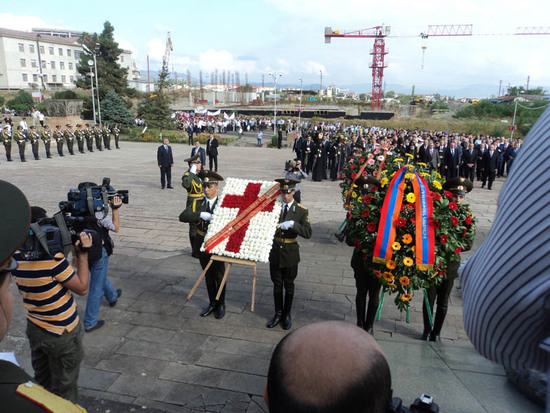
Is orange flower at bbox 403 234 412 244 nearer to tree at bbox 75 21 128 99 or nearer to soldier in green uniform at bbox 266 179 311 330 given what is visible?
soldier in green uniform at bbox 266 179 311 330

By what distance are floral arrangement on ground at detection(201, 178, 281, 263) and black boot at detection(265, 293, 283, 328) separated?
673 millimetres

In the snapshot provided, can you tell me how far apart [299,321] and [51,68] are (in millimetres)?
86170

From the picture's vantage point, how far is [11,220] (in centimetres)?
147

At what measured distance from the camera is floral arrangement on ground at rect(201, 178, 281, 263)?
17.1ft

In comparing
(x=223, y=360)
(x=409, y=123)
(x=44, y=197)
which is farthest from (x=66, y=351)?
(x=409, y=123)

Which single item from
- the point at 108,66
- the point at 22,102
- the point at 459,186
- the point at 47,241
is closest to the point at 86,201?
the point at 47,241

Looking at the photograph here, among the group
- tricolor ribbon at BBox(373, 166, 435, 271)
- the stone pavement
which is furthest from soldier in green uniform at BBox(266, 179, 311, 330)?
tricolor ribbon at BBox(373, 166, 435, 271)

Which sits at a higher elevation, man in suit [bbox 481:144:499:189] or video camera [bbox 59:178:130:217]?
video camera [bbox 59:178:130:217]

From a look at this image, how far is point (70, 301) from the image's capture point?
3445 millimetres

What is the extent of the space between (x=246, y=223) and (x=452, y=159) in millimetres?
14357

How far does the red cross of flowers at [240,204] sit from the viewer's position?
534cm

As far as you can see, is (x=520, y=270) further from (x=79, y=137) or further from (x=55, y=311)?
(x=79, y=137)

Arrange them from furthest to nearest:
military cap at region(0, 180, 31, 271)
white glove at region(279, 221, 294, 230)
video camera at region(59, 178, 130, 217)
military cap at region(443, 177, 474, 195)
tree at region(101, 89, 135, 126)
Result: tree at region(101, 89, 135, 126) < white glove at region(279, 221, 294, 230) < military cap at region(443, 177, 474, 195) < video camera at region(59, 178, 130, 217) < military cap at region(0, 180, 31, 271)

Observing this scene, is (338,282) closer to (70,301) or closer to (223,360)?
(223,360)
